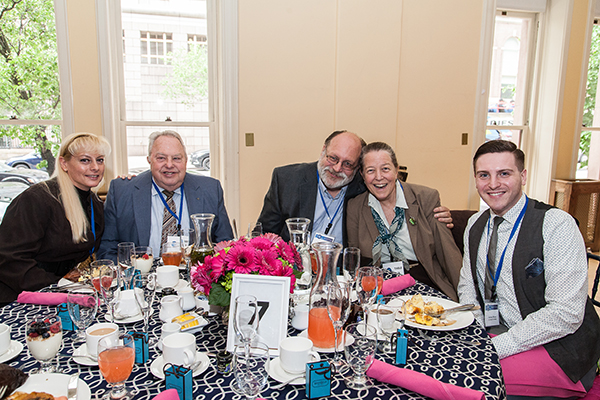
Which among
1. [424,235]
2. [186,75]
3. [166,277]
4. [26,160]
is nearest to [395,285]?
[424,235]

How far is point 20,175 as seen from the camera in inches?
140

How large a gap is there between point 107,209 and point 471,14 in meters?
4.09

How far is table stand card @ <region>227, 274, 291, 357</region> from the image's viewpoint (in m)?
1.19

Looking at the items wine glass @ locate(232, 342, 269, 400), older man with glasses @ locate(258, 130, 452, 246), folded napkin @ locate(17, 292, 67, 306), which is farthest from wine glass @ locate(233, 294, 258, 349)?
older man with glasses @ locate(258, 130, 452, 246)

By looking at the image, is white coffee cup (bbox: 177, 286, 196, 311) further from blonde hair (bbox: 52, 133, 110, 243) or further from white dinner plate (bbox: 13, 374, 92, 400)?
blonde hair (bbox: 52, 133, 110, 243)

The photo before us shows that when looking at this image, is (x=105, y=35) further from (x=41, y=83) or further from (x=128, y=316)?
(x=128, y=316)

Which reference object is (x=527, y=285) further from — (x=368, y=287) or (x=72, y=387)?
(x=72, y=387)

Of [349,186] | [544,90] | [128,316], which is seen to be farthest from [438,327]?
[544,90]

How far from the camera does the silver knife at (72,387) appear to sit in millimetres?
975

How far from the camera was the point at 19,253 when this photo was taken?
2035mm

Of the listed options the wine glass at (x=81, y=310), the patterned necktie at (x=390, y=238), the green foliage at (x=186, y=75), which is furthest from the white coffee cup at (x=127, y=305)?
the green foliage at (x=186, y=75)

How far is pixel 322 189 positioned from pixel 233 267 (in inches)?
63.2

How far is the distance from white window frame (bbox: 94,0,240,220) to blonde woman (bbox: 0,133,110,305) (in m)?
1.26

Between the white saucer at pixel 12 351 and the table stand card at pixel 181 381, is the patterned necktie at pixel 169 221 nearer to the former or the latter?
the white saucer at pixel 12 351
